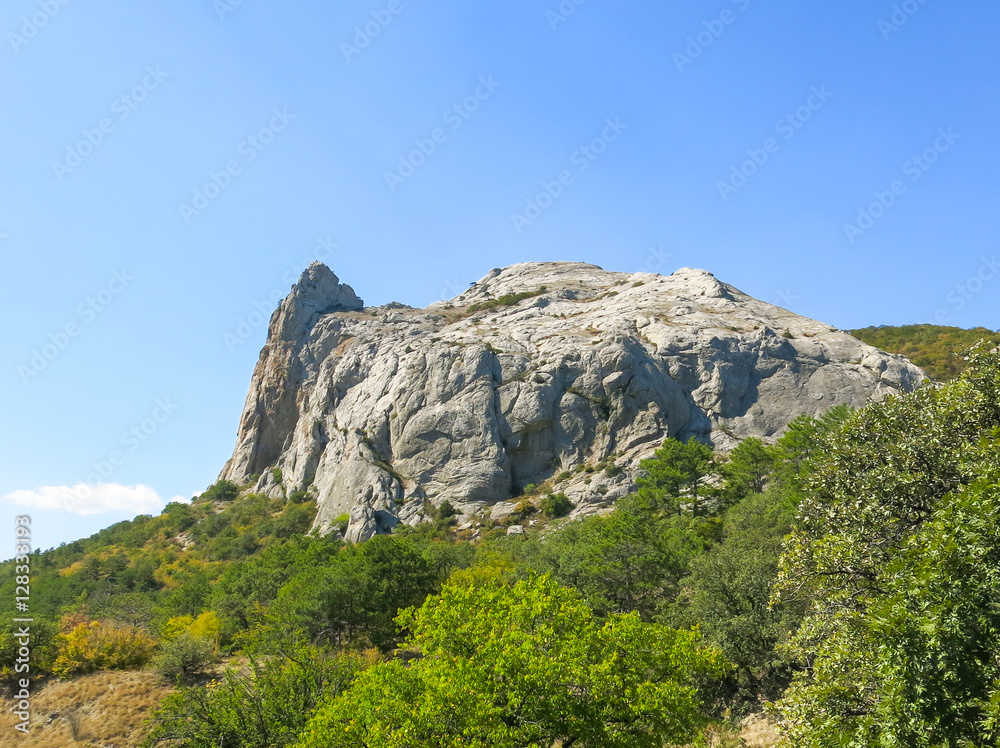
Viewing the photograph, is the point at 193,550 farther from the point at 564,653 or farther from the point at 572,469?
the point at 564,653

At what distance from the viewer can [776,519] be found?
102 feet

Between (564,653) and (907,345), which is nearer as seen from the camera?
(564,653)

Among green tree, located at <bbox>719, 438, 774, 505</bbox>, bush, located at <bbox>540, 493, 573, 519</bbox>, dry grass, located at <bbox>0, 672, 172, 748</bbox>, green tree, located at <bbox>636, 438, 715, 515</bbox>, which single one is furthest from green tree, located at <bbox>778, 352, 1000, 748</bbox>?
bush, located at <bbox>540, 493, 573, 519</bbox>

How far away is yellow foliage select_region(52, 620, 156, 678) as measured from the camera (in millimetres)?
26828

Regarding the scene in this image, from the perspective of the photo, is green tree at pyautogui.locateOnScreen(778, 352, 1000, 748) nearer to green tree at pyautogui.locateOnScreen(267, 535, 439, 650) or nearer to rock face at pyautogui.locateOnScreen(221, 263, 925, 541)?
green tree at pyautogui.locateOnScreen(267, 535, 439, 650)

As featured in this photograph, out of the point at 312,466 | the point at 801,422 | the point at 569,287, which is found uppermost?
the point at 569,287

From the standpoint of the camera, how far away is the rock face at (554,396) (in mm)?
70562

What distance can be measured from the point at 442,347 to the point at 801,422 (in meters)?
46.7

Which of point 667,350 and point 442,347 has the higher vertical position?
point 442,347

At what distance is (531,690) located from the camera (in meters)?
12.2

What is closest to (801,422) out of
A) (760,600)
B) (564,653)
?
(760,600)

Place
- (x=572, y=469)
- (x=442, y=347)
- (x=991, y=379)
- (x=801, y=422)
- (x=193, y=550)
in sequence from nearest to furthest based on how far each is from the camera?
(x=991, y=379)
(x=801, y=422)
(x=572, y=469)
(x=193, y=550)
(x=442, y=347)

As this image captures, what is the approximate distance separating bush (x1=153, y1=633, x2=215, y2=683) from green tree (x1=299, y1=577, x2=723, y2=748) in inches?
646

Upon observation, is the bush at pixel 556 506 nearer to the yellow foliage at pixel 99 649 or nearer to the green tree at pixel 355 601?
the green tree at pixel 355 601
